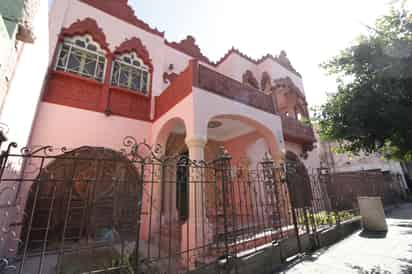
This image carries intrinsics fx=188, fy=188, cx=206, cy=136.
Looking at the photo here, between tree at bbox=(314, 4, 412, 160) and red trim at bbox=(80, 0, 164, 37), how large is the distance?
22.7 ft

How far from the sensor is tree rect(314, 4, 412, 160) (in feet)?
12.5

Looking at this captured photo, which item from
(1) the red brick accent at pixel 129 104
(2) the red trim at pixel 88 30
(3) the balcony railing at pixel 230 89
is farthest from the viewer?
(1) the red brick accent at pixel 129 104

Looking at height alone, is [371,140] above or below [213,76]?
below

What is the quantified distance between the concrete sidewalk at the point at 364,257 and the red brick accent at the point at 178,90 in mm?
4419

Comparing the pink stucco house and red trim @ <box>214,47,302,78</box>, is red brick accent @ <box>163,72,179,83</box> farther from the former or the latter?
red trim @ <box>214,47,302,78</box>

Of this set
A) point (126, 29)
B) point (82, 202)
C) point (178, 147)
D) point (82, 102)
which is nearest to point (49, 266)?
point (82, 202)

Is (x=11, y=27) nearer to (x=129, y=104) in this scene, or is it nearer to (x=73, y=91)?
(x=73, y=91)

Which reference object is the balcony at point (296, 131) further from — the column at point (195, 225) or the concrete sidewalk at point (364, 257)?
the column at point (195, 225)

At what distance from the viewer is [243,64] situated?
10.3m

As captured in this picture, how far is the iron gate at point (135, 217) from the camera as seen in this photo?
9.48 feet

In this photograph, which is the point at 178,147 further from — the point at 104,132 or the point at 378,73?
the point at 378,73

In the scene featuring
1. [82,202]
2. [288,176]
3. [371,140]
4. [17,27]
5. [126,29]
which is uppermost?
[126,29]

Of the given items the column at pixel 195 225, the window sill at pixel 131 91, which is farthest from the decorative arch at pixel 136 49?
the column at pixel 195 225

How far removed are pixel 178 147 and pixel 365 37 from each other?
6.47 metres
